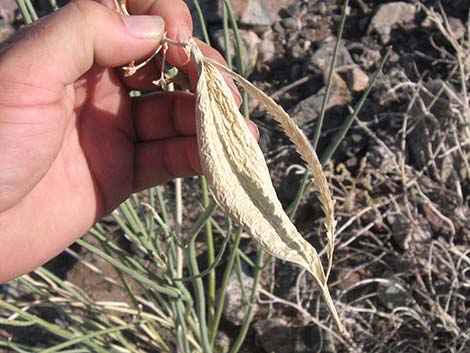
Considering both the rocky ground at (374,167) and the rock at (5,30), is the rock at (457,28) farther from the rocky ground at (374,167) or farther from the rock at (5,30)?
the rock at (5,30)

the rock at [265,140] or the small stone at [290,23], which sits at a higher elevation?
the small stone at [290,23]

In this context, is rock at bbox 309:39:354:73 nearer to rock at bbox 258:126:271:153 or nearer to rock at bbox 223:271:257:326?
rock at bbox 258:126:271:153

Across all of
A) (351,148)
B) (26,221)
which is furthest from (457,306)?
(26,221)

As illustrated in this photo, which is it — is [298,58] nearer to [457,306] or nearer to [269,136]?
[269,136]

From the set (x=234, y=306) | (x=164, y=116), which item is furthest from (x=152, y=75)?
(x=234, y=306)

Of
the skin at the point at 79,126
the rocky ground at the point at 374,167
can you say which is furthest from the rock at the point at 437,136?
the skin at the point at 79,126

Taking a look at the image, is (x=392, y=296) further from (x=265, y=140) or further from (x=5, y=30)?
(x=5, y=30)
